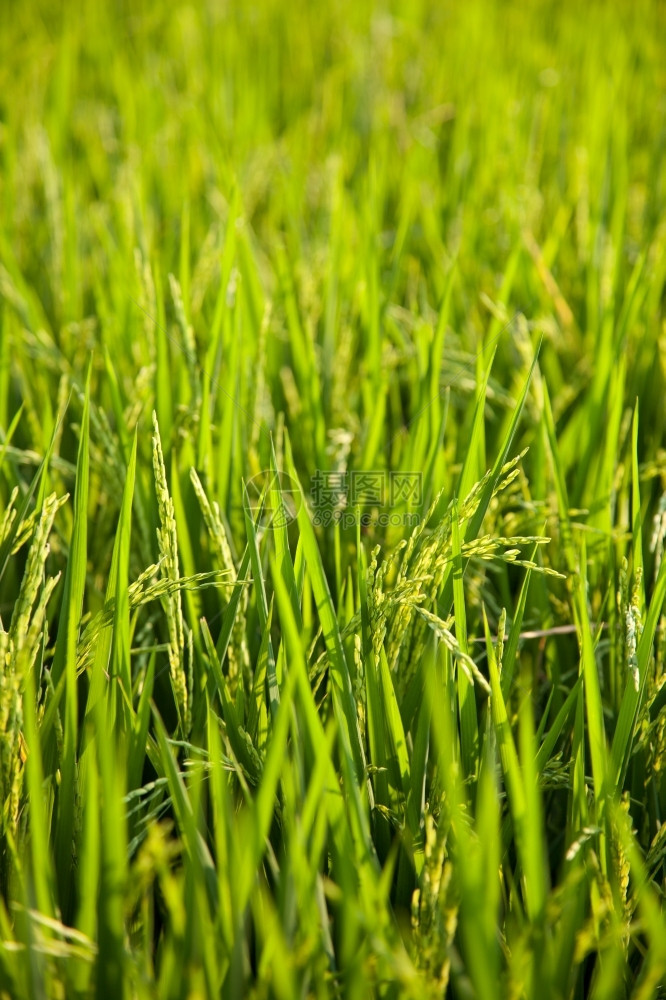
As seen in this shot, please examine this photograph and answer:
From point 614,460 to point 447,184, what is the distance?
112 centimetres

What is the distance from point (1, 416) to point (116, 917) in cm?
68

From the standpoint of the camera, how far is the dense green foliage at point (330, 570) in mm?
429

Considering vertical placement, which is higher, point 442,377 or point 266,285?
point 266,285

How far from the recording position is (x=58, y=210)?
1.32 m

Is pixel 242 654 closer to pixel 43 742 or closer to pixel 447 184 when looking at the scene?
pixel 43 742

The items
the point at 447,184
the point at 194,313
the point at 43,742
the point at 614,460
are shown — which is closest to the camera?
the point at 43,742

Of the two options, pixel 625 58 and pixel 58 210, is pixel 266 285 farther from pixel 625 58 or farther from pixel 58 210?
pixel 625 58

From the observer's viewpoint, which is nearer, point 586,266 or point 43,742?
point 43,742

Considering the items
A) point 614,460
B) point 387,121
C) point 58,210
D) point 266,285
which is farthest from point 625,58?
point 614,460

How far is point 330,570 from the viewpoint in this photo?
78 cm

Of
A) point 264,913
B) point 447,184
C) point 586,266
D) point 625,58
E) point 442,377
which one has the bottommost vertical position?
point 264,913

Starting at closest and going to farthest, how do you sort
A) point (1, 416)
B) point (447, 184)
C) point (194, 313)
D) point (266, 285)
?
point (1, 416) < point (194, 313) < point (266, 285) < point (447, 184)

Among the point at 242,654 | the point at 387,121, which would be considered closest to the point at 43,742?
the point at 242,654

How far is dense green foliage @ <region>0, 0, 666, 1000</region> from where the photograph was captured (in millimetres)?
429
